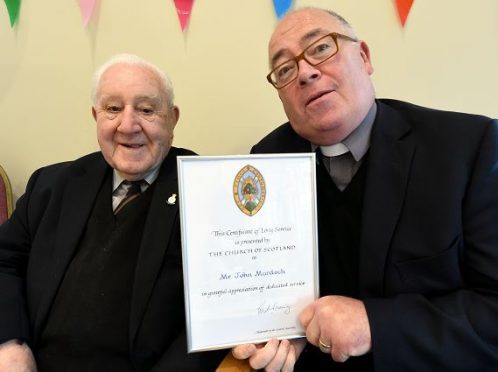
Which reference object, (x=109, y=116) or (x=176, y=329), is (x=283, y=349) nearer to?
(x=176, y=329)

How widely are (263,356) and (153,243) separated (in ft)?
1.60

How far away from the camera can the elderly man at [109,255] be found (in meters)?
1.14

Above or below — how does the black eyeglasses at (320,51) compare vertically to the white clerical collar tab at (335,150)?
above

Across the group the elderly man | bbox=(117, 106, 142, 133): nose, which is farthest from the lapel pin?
bbox=(117, 106, 142, 133): nose

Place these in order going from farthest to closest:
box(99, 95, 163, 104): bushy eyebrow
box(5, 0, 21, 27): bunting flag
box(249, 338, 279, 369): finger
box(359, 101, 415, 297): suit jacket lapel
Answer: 1. box(5, 0, 21, 27): bunting flag
2. box(99, 95, 163, 104): bushy eyebrow
3. box(359, 101, 415, 297): suit jacket lapel
4. box(249, 338, 279, 369): finger

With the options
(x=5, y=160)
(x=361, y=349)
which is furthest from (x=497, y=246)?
(x=5, y=160)

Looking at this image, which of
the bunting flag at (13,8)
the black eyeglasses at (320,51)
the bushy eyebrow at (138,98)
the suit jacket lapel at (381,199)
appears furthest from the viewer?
the bunting flag at (13,8)

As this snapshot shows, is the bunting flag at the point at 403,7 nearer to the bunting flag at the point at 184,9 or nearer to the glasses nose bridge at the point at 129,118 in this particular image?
the bunting flag at the point at 184,9

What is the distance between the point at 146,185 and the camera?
1345 mm

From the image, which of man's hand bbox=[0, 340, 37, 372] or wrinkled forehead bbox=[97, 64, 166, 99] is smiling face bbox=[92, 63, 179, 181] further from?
man's hand bbox=[0, 340, 37, 372]

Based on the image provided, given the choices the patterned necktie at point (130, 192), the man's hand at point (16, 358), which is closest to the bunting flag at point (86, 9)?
the patterned necktie at point (130, 192)

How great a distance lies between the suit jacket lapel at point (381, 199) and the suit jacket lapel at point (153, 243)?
580mm

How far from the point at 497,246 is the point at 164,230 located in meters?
0.92

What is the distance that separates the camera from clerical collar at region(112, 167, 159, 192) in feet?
4.41
